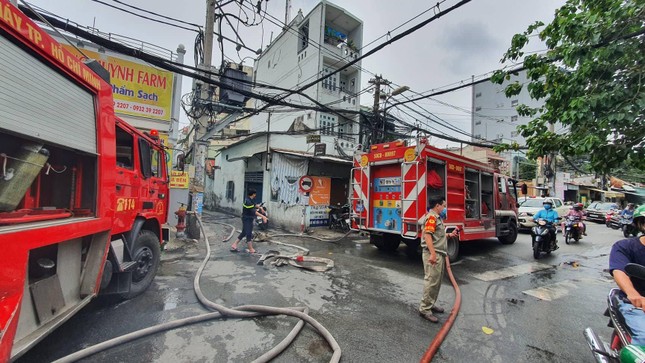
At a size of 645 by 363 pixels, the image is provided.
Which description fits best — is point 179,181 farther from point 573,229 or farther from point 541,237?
point 573,229

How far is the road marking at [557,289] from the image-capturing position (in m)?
5.16

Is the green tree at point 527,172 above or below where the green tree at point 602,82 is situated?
above

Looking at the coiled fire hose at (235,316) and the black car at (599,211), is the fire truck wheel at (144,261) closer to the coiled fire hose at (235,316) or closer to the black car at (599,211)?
the coiled fire hose at (235,316)

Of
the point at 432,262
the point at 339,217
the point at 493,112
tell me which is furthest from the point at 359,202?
the point at 493,112

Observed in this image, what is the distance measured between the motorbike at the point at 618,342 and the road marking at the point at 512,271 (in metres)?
3.60

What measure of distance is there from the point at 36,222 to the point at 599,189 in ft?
151

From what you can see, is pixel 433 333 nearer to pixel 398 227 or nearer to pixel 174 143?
pixel 398 227

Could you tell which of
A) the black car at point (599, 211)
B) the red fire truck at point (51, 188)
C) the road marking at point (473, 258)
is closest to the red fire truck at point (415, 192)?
the road marking at point (473, 258)

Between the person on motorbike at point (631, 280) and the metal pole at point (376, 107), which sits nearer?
the person on motorbike at point (631, 280)

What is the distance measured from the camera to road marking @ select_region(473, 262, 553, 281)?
623cm

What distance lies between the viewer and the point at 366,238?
11047mm

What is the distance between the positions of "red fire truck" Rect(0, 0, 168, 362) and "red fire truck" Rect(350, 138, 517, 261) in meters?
5.34

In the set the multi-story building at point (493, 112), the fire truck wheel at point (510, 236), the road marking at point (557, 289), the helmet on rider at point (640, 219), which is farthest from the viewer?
the multi-story building at point (493, 112)

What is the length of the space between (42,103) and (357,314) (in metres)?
4.03
